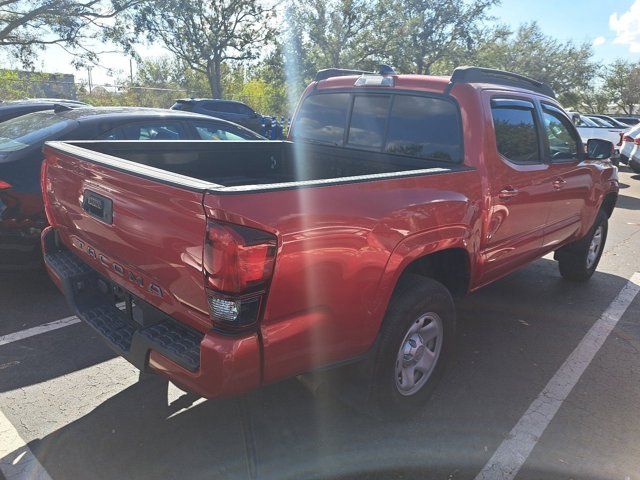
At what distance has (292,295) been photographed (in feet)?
6.48

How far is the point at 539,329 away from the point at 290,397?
2384 millimetres

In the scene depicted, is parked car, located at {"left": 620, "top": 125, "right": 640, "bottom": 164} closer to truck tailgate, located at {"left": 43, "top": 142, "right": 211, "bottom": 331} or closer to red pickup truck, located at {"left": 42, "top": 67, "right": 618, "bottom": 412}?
red pickup truck, located at {"left": 42, "top": 67, "right": 618, "bottom": 412}

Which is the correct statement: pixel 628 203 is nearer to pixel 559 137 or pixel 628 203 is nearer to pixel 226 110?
pixel 559 137

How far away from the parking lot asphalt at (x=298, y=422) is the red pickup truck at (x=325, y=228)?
32cm

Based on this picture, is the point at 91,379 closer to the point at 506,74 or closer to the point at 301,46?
the point at 506,74

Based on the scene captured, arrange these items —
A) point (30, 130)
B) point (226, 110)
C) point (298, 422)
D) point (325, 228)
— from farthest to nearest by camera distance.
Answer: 1. point (226, 110)
2. point (30, 130)
3. point (298, 422)
4. point (325, 228)

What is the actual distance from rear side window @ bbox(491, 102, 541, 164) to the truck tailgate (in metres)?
2.31

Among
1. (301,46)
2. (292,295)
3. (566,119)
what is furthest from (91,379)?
(301,46)

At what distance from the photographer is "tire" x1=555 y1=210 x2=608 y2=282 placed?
16.8ft

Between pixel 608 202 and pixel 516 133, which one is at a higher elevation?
pixel 516 133

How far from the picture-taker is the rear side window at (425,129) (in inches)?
127

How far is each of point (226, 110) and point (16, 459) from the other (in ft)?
48.4

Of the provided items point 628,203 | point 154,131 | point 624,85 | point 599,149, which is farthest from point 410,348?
point 624,85

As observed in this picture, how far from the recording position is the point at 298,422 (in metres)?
2.80
